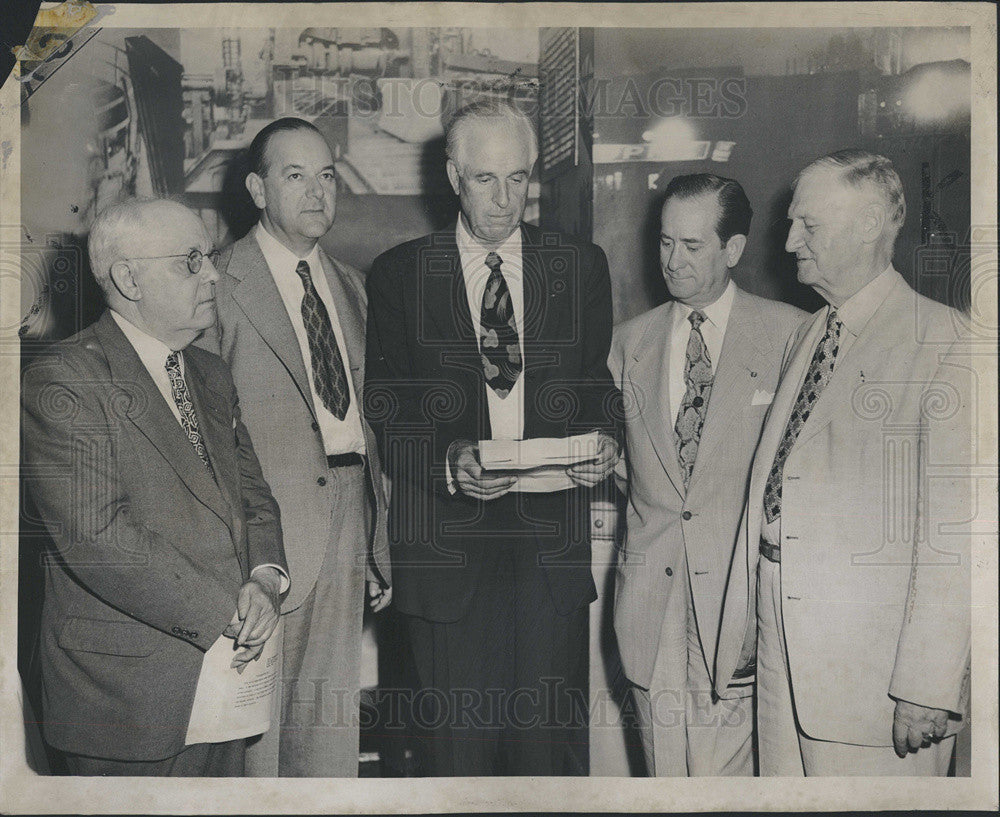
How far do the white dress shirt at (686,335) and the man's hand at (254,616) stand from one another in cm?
137

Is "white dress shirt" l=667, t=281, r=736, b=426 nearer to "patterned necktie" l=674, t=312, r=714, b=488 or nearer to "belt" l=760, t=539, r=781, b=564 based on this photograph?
"patterned necktie" l=674, t=312, r=714, b=488

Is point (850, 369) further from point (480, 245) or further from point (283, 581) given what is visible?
point (283, 581)

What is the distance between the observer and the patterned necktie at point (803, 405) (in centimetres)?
306

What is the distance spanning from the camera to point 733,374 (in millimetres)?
3119

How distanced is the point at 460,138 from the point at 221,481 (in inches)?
51.6

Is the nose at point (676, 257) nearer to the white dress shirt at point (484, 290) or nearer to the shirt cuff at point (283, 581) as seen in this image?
the white dress shirt at point (484, 290)

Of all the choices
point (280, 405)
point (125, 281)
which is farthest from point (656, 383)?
point (125, 281)

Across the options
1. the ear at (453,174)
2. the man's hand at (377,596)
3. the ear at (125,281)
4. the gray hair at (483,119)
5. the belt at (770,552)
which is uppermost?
the gray hair at (483,119)

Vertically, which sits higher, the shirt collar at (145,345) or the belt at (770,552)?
the shirt collar at (145,345)

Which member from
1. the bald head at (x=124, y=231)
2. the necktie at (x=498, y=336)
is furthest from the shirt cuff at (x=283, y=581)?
the bald head at (x=124, y=231)

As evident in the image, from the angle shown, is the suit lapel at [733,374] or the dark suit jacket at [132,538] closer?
the dark suit jacket at [132,538]

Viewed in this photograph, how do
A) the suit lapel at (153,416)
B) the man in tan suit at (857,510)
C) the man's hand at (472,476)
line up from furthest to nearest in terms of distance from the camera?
the man's hand at (472,476), the man in tan suit at (857,510), the suit lapel at (153,416)

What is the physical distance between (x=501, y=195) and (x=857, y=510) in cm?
150

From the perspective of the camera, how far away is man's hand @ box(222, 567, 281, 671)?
3012mm
